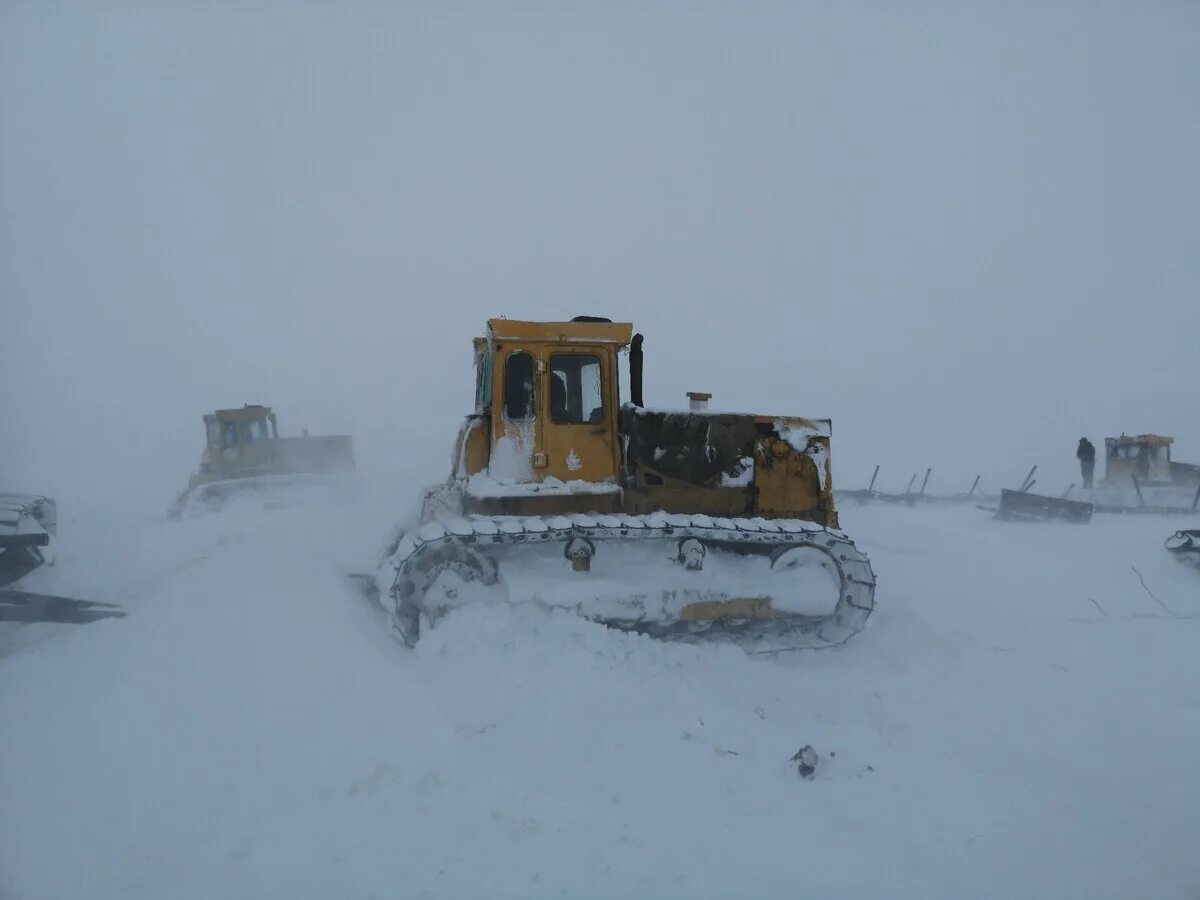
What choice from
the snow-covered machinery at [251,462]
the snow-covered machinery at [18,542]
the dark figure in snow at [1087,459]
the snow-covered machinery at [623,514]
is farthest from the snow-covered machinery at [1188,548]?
the snow-covered machinery at [251,462]

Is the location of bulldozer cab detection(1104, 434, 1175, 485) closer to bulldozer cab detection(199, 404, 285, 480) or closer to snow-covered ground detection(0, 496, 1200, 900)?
snow-covered ground detection(0, 496, 1200, 900)

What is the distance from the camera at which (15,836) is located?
3.26 metres

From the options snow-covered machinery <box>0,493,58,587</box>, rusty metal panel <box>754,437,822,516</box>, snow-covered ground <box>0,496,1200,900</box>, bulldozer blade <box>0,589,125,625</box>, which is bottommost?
snow-covered ground <box>0,496,1200,900</box>

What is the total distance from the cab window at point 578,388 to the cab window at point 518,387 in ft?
0.80

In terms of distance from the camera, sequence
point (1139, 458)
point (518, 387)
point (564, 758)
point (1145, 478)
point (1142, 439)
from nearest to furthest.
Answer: point (564, 758) < point (518, 387) < point (1145, 478) < point (1139, 458) < point (1142, 439)

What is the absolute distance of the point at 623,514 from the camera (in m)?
6.69

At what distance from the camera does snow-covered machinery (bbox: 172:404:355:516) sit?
1998 centimetres

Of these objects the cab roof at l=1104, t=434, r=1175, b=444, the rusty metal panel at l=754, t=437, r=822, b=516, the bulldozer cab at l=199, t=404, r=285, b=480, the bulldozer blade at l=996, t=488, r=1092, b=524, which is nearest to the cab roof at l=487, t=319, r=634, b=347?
the rusty metal panel at l=754, t=437, r=822, b=516

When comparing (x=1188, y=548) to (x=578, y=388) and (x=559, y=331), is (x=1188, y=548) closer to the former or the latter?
(x=578, y=388)

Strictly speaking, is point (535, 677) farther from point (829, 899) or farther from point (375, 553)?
point (375, 553)

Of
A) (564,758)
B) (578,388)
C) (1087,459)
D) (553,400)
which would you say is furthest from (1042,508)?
(564,758)

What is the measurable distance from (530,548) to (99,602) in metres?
4.38

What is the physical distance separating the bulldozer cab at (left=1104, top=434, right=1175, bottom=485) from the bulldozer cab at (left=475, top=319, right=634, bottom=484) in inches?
826

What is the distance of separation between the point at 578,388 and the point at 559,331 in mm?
560
